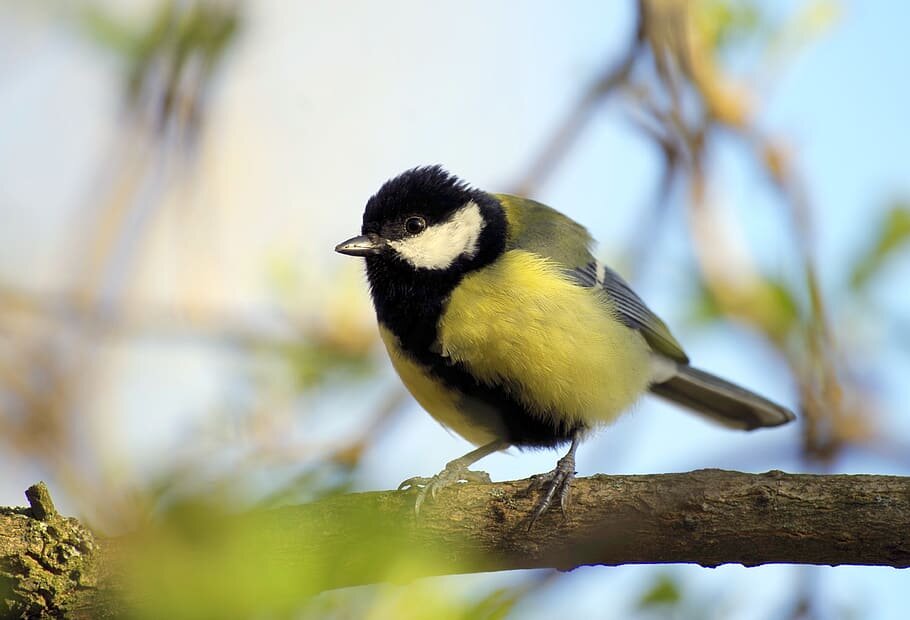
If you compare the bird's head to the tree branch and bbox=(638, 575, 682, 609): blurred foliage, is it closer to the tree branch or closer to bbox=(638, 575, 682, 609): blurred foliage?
the tree branch

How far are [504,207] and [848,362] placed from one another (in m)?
1.25

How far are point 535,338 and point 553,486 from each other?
52 cm

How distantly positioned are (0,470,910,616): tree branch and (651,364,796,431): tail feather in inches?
57.2

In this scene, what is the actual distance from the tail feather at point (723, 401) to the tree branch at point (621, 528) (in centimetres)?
145

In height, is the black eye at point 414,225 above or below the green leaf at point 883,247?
above

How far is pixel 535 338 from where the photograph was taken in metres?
2.73

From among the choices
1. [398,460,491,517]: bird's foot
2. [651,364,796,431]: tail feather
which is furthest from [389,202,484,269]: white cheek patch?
[651,364,796,431]: tail feather

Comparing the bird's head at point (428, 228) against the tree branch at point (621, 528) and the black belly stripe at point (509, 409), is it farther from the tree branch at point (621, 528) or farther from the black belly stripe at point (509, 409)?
the tree branch at point (621, 528)

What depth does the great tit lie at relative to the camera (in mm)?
2752

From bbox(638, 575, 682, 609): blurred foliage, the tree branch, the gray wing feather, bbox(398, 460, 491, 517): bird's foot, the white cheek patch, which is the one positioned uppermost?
the white cheek patch

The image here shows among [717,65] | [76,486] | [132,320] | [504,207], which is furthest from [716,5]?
[76,486]

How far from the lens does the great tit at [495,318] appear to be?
9.03ft

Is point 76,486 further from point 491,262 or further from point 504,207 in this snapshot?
point 504,207

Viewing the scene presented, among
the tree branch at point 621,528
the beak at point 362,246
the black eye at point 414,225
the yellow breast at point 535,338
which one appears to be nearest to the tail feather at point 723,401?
the yellow breast at point 535,338
